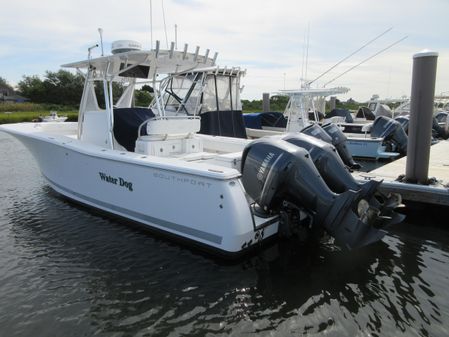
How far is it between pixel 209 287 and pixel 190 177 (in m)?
1.29

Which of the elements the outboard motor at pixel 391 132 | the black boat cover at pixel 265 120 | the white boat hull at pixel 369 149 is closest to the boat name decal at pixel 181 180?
the white boat hull at pixel 369 149

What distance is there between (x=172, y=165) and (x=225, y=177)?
857 millimetres

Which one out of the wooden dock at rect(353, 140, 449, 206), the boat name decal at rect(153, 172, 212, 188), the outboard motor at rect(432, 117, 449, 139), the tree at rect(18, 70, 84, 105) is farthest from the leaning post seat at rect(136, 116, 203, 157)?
the tree at rect(18, 70, 84, 105)

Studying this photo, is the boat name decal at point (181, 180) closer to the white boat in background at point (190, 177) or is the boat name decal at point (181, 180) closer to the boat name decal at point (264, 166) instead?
the white boat in background at point (190, 177)

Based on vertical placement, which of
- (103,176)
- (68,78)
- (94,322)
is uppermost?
(68,78)

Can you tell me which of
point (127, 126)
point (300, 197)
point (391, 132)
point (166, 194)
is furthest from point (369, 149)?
point (166, 194)

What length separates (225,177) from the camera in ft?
12.9

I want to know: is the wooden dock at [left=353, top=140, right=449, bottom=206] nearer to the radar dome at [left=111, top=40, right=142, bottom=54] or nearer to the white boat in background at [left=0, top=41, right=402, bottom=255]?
the white boat in background at [left=0, top=41, right=402, bottom=255]

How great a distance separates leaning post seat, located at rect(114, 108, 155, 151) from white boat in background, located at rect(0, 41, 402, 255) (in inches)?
0.7

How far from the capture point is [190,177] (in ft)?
13.8

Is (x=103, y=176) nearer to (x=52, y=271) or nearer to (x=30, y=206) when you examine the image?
(x=52, y=271)

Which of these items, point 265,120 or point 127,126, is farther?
point 265,120

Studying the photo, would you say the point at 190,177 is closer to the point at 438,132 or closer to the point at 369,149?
the point at 369,149

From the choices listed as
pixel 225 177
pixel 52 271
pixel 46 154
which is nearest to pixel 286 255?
pixel 225 177
